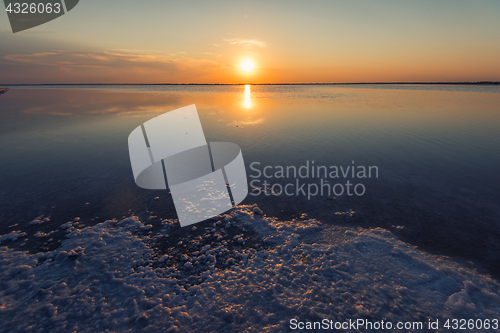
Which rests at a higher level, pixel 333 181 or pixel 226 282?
pixel 333 181

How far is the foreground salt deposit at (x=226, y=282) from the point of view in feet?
13.9

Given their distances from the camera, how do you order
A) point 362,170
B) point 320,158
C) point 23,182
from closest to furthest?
1. point 23,182
2. point 362,170
3. point 320,158

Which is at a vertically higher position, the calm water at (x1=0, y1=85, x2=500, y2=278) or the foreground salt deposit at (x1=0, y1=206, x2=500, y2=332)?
the calm water at (x1=0, y1=85, x2=500, y2=278)

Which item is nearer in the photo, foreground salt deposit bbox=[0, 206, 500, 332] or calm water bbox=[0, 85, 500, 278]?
foreground salt deposit bbox=[0, 206, 500, 332]

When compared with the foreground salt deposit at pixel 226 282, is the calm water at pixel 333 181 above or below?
above

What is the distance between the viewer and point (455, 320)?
165 inches

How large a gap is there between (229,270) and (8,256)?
18.5ft

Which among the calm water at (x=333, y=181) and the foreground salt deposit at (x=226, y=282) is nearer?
the foreground salt deposit at (x=226, y=282)

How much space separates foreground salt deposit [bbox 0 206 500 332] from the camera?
424 centimetres

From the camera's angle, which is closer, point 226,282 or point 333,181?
point 226,282

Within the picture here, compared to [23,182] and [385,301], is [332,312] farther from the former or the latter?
[23,182]

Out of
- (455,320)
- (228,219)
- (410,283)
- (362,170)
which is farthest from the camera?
(362,170)

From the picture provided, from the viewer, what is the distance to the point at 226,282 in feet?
16.4

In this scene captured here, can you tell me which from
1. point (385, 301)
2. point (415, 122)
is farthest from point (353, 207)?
point (415, 122)
